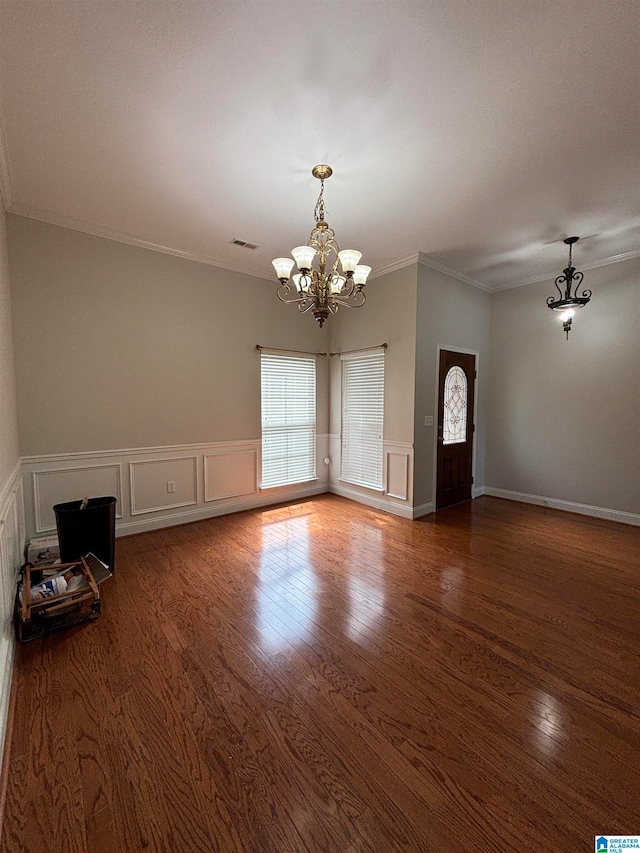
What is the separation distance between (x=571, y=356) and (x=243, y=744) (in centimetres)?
532

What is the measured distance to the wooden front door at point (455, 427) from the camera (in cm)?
474

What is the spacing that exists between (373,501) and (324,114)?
411 cm

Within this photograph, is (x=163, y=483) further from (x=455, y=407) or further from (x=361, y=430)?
(x=455, y=407)

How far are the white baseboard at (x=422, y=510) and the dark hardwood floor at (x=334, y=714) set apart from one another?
132 cm

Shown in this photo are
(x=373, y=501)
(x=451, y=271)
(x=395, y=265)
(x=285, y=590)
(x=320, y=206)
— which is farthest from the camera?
(x=373, y=501)

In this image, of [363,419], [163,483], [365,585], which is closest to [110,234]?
[163,483]

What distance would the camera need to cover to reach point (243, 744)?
1.52m

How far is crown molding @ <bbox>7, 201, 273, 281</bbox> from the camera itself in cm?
316

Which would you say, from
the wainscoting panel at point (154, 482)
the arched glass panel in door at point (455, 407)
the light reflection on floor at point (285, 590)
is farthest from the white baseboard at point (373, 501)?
the light reflection on floor at point (285, 590)

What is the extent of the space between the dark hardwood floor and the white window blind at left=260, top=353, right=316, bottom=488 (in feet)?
6.78

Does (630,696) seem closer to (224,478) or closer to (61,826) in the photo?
(61,826)

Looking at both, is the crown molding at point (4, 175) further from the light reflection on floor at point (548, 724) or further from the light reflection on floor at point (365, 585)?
the light reflection on floor at point (548, 724)

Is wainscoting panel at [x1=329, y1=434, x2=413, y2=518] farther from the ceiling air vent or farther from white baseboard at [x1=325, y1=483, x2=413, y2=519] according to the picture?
the ceiling air vent

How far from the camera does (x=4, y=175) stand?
8.70 ft
